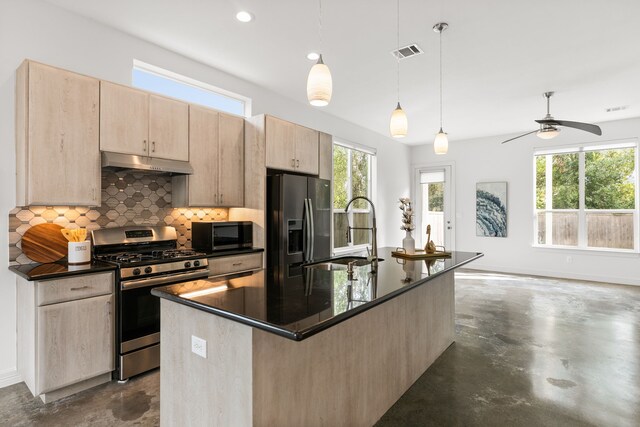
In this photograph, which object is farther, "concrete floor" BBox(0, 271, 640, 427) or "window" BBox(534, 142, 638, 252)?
"window" BBox(534, 142, 638, 252)

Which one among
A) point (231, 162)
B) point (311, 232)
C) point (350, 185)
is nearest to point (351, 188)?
point (350, 185)

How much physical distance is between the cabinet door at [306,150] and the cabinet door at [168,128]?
4.63 feet

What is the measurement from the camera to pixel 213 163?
3.65 meters

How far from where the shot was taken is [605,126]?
6305mm

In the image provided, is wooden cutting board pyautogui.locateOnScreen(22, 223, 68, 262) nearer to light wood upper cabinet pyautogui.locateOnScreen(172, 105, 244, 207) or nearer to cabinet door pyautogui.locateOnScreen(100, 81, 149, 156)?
cabinet door pyautogui.locateOnScreen(100, 81, 149, 156)

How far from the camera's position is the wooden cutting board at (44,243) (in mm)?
2660

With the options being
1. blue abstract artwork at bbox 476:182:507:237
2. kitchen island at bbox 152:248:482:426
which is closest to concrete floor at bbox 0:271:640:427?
kitchen island at bbox 152:248:482:426

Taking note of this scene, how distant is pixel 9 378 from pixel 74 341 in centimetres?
72

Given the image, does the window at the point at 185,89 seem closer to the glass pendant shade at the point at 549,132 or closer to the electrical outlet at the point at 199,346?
the electrical outlet at the point at 199,346

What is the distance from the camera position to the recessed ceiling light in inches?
113

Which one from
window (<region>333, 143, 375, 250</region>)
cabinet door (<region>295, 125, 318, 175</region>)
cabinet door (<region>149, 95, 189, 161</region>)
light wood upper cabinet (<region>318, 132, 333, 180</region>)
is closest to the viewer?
cabinet door (<region>149, 95, 189, 161</region>)

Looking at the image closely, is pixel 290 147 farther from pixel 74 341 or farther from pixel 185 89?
pixel 74 341

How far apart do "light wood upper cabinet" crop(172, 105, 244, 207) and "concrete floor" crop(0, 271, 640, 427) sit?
5.56ft

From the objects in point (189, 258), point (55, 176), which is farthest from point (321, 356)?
point (55, 176)
